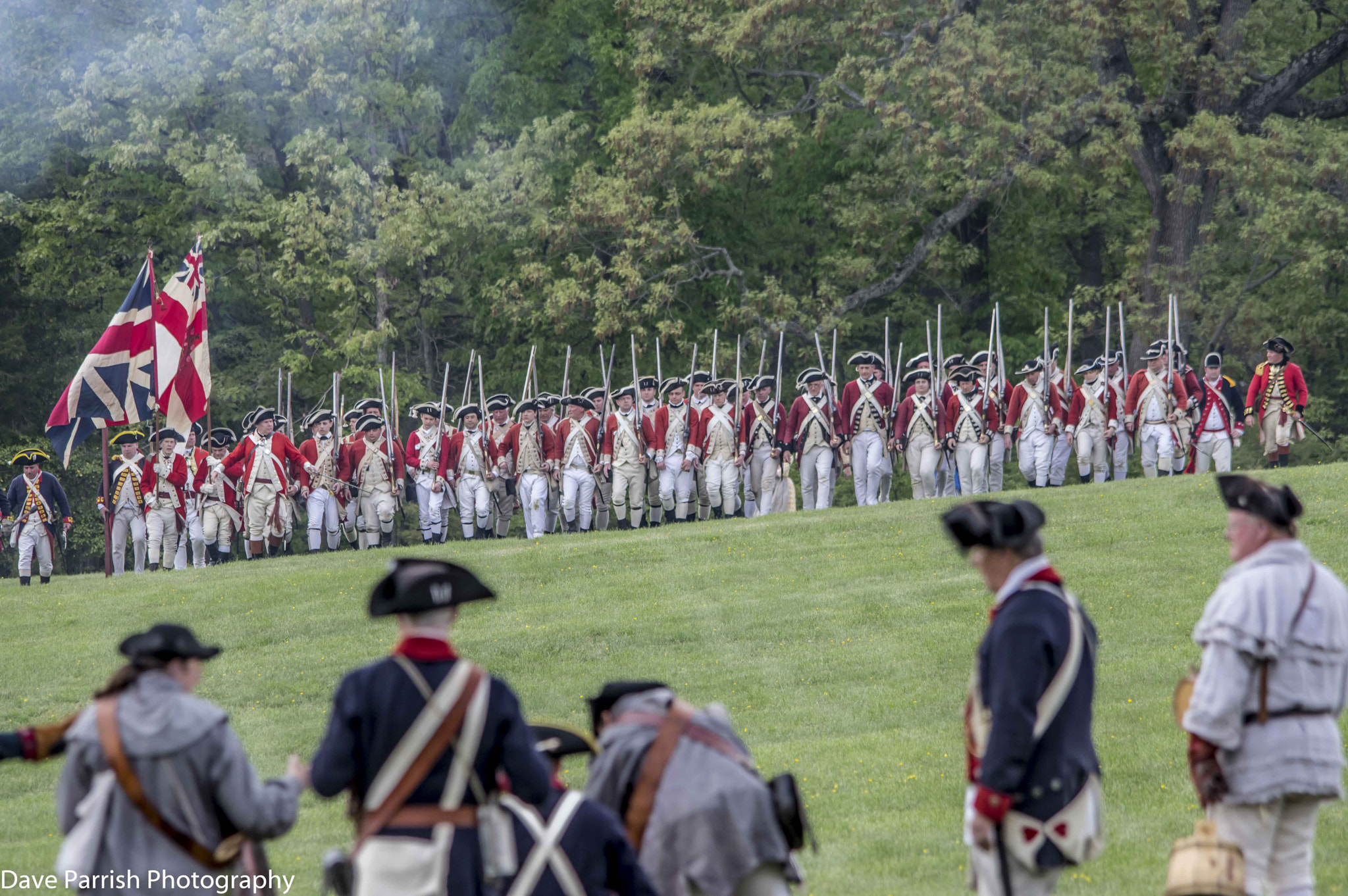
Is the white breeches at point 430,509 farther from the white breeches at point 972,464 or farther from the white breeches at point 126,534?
the white breeches at point 972,464

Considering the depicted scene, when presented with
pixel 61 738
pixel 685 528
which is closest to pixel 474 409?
pixel 685 528

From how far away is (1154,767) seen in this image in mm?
8930

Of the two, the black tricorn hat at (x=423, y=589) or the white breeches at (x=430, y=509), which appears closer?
the black tricorn hat at (x=423, y=589)

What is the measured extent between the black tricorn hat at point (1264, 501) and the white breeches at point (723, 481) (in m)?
Answer: 16.4

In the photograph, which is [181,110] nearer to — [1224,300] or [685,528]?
[685,528]

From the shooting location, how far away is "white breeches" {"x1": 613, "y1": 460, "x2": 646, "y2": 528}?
21359 millimetres

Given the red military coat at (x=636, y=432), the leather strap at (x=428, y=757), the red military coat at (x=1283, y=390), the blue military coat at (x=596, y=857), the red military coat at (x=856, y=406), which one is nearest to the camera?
the leather strap at (x=428, y=757)

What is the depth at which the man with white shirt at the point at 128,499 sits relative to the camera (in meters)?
21.1

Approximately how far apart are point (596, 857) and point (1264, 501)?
2374 millimetres

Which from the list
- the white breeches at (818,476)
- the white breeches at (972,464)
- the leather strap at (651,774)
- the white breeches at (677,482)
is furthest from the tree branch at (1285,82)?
the leather strap at (651,774)

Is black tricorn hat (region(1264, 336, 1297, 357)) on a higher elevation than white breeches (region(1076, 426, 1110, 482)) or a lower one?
higher

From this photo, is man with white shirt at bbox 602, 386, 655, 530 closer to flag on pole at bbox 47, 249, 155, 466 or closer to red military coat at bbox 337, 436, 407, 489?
red military coat at bbox 337, 436, 407, 489

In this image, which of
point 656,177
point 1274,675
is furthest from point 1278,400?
point 1274,675

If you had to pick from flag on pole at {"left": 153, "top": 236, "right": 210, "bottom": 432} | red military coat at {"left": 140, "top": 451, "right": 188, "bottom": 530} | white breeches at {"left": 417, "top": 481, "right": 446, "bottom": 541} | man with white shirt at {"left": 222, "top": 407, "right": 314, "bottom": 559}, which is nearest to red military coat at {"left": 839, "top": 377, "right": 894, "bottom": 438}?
white breeches at {"left": 417, "top": 481, "right": 446, "bottom": 541}
